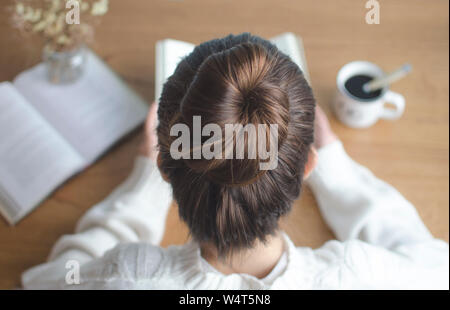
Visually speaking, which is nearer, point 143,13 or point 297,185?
point 297,185

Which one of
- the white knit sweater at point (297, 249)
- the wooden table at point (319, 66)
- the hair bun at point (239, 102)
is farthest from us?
the wooden table at point (319, 66)

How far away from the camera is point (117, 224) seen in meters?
0.60

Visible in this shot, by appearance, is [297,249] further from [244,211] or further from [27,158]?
[27,158]

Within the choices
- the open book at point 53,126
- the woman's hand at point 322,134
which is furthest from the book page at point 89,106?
the woman's hand at point 322,134

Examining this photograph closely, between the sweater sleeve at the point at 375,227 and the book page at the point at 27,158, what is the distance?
1.24 feet

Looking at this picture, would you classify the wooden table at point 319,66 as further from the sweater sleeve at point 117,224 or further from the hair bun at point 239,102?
the hair bun at point 239,102

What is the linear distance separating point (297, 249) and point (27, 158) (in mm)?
395

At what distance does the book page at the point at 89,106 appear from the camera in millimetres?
649

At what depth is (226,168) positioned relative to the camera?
0.33 meters

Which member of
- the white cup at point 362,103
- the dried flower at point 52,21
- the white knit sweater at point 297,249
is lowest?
the white knit sweater at point 297,249

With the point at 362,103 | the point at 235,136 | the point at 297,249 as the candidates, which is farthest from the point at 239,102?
the point at 362,103
